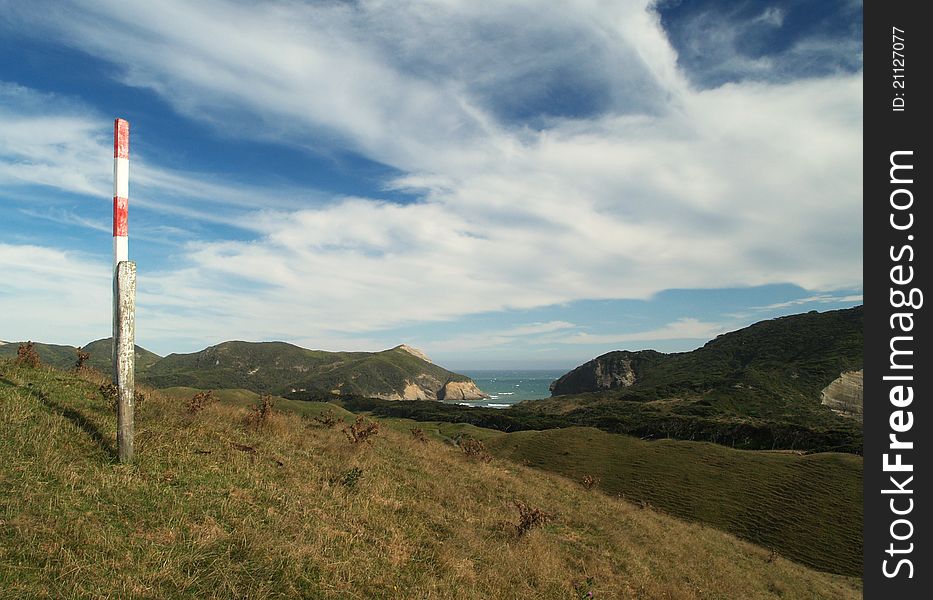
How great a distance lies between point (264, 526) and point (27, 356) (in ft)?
42.4

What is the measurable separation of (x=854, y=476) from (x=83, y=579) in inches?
1777

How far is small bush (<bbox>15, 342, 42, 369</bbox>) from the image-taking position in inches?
622

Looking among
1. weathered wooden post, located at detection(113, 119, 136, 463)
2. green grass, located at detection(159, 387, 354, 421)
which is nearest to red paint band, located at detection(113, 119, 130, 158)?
weathered wooden post, located at detection(113, 119, 136, 463)

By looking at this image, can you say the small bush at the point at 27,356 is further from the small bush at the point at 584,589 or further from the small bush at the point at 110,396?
the small bush at the point at 584,589

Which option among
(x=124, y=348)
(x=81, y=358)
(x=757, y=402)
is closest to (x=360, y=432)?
(x=124, y=348)

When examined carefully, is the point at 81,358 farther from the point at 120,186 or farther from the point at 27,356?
the point at 120,186

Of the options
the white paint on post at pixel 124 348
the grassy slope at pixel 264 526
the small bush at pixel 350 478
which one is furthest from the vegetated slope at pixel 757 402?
the white paint on post at pixel 124 348

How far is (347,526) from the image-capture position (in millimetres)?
10445

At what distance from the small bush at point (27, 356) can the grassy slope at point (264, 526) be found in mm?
630

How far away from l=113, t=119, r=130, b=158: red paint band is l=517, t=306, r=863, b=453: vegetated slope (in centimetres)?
6526

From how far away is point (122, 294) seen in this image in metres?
10.2

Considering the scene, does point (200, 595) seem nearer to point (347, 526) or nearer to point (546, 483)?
point (347, 526)

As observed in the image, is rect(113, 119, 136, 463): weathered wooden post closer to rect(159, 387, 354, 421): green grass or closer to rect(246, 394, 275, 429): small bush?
rect(246, 394, 275, 429): small bush

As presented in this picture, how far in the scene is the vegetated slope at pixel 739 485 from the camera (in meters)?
28.2
